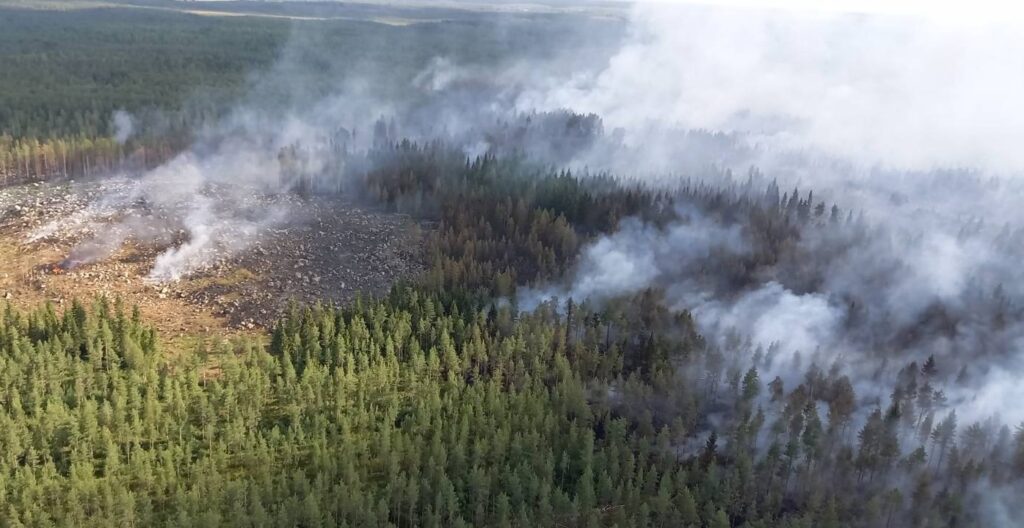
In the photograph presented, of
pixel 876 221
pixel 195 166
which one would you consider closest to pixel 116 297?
pixel 195 166

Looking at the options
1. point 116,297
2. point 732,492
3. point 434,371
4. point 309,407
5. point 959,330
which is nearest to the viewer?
point 732,492

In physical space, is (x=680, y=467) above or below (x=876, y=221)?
below

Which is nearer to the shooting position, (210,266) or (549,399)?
(549,399)

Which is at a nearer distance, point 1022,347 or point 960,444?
point 960,444

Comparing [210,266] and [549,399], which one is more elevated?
[210,266]

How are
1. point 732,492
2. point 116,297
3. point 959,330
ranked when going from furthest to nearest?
point 959,330, point 116,297, point 732,492

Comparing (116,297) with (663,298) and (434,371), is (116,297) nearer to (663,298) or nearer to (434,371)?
(434,371)

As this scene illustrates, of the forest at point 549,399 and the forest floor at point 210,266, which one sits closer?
the forest at point 549,399

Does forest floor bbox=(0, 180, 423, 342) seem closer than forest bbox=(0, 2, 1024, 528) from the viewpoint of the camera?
No
